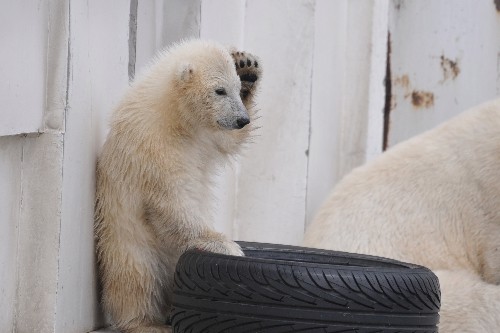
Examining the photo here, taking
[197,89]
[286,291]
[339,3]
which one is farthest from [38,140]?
[339,3]

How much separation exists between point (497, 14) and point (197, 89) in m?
3.68

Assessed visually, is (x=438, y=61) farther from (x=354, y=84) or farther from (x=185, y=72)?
(x=185, y=72)

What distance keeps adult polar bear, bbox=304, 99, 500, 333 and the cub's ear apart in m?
1.43

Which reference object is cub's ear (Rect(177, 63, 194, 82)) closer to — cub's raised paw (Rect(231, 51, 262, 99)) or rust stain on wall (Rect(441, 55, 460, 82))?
cub's raised paw (Rect(231, 51, 262, 99))

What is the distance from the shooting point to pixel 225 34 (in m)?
4.88

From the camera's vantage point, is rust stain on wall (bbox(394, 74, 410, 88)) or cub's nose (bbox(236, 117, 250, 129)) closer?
cub's nose (bbox(236, 117, 250, 129))

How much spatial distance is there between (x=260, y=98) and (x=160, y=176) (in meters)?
2.33

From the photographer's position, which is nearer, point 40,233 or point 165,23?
point 40,233

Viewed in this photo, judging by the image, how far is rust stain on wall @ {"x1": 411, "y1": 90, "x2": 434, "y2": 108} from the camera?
6.45 metres

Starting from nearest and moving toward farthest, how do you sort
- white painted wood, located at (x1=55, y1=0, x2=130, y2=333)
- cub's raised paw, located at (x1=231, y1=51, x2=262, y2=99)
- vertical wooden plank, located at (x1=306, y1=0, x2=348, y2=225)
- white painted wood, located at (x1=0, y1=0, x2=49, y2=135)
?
white painted wood, located at (x1=0, y1=0, x2=49, y2=135) < white painted wood, located at (x1=55, y1=0, x2=130, y2=333) < cub's raised paw, located at (x1=231, y1=51, x2=262, y2=99) < vertical wooden plank, located at (x1=306, y1=0, x2=348, y2=225)

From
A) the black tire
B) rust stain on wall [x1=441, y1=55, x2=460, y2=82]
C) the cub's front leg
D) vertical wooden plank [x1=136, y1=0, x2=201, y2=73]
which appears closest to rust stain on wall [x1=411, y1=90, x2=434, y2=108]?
rust stain on wall [x1=441, y1=55, x2=460, y2=82]

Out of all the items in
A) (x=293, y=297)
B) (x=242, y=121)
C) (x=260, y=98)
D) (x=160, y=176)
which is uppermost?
(x=260, y=98)

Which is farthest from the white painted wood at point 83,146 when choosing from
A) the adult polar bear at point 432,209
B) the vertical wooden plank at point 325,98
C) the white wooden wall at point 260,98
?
the vertical wooden plank at point 325,98

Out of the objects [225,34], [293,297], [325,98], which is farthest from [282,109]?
[293,297]
